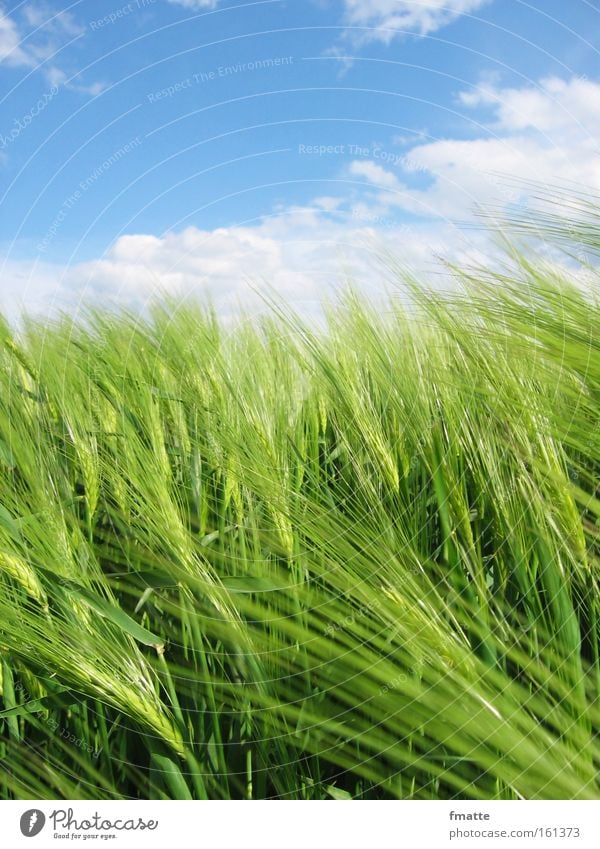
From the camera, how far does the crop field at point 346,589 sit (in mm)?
510

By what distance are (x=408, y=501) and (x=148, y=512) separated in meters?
0.25

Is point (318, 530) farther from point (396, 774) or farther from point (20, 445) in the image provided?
point (20, 445)

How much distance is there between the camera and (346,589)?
0.56 meters

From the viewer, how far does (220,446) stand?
687 millimetres

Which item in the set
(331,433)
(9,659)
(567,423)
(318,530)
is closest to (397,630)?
(318,530)

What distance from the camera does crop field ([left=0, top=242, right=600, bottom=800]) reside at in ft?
1.67
